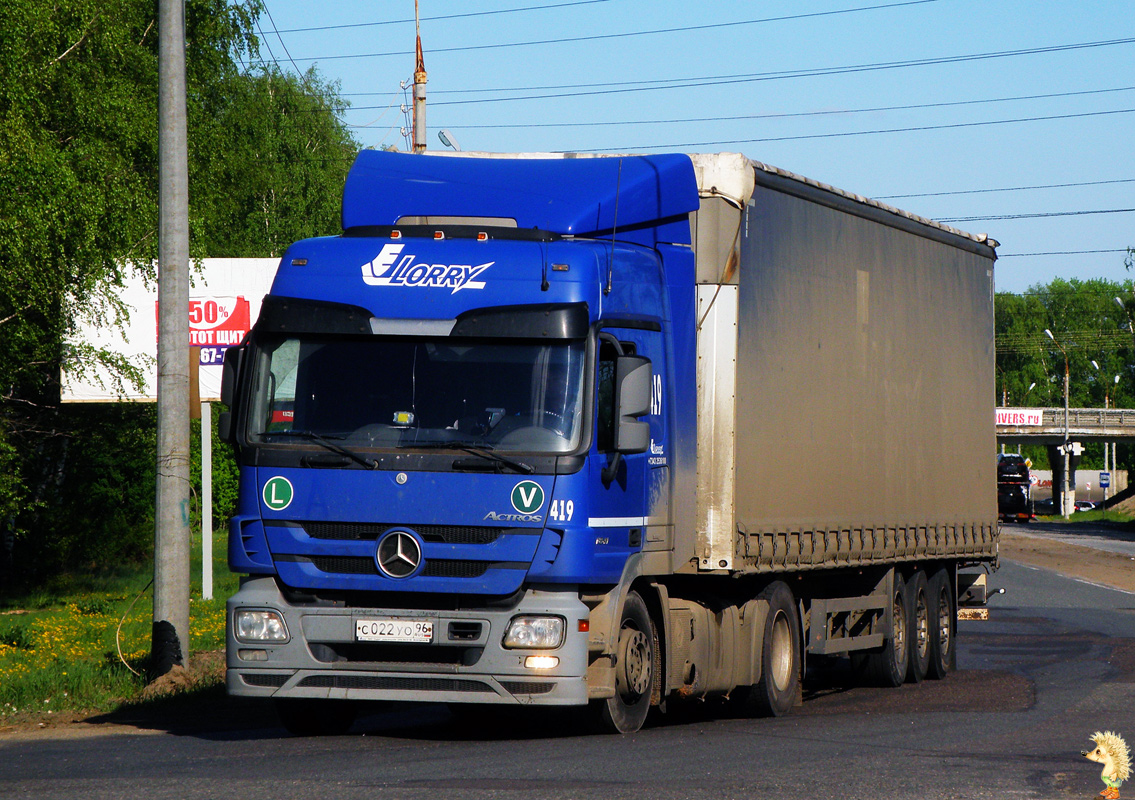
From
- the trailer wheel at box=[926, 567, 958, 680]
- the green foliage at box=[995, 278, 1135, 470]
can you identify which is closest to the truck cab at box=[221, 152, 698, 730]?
the trailer wheel at box=[926, 567, 958, 680]

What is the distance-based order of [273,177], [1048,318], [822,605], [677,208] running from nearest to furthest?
1. [677,208]
2. [822,605]
3. [273,177]
4. [1048,318]

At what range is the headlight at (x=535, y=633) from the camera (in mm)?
9062

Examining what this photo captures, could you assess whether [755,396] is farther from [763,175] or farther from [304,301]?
[304,301]

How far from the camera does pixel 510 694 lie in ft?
29.8

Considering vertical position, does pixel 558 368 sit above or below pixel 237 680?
above

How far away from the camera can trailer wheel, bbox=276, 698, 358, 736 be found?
33.2ft

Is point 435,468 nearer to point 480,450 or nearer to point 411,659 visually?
point 480,450

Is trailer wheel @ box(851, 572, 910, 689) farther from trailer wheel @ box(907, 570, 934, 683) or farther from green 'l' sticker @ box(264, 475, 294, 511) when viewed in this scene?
green 'l' sticker @ box(264, 475, 294, 511)

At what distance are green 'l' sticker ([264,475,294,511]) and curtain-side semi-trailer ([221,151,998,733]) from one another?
1 cm

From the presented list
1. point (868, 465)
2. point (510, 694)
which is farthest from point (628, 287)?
point (868, 465)

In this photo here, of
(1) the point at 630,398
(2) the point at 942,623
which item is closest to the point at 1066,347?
(2) the point at 942,623

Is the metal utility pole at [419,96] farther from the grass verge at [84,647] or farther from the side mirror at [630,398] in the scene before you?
the side mirror at [630,398]

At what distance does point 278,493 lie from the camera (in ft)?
30.5

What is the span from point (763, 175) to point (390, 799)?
5.65 metres
